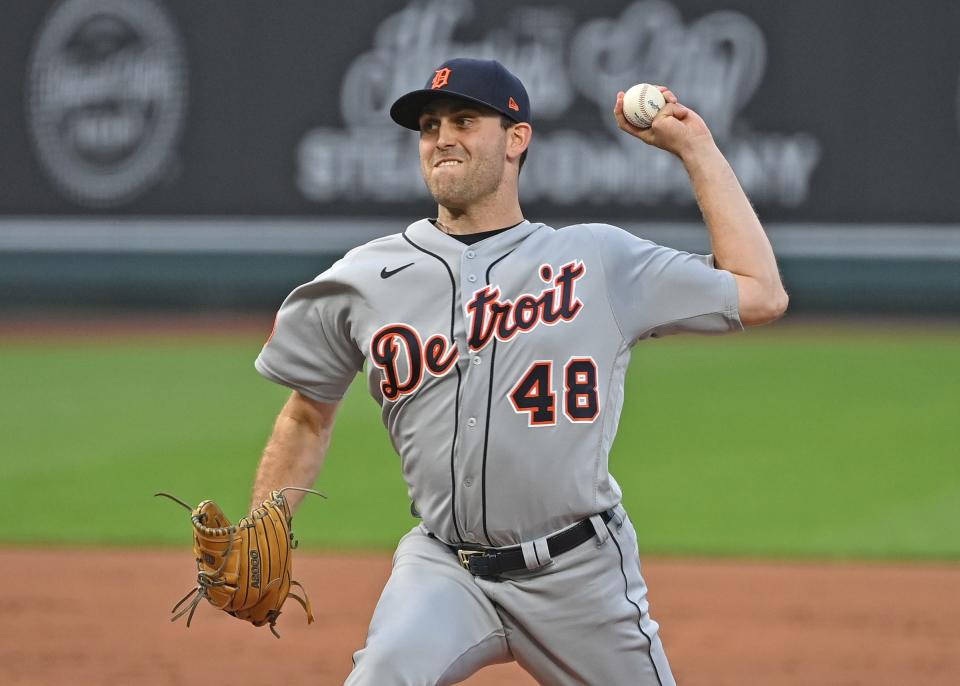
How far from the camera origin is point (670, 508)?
28.4 feet

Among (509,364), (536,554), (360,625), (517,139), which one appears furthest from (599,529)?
(360,625)

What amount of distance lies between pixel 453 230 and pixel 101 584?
4023 millimetres

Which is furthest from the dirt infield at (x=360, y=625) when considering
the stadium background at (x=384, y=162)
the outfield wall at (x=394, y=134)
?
the outfield wall at (x=394, y=134)

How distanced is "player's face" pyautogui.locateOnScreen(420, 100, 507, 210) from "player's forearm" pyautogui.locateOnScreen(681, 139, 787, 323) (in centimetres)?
48

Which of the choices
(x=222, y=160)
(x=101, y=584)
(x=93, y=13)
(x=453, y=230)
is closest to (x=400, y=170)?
(x=222, y=160)

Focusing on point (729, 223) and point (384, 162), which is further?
point (384, 162)

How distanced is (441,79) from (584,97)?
39.3 feet

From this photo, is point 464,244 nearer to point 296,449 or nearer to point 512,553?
point 296,449

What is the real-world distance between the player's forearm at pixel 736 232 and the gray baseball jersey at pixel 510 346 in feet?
0.18

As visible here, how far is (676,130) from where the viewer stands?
11.3 ft

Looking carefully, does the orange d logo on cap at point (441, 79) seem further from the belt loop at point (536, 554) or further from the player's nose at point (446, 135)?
the belt loop at point (536, 554)

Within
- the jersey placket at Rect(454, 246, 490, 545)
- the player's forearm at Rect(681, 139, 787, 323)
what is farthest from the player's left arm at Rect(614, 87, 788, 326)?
the jersey placket at Rect(454, 246, 490, 545)

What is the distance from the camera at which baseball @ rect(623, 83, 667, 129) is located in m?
3.46

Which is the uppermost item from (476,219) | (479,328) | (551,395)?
(476,219)
